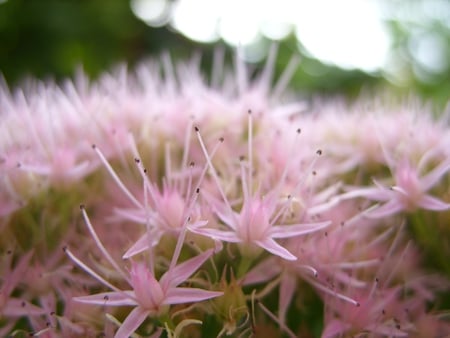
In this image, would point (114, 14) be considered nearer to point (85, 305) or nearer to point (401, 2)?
point (401, 2)

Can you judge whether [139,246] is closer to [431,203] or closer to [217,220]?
[217,220]

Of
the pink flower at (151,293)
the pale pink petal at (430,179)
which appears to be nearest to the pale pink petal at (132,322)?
the pink flower at (151,293)

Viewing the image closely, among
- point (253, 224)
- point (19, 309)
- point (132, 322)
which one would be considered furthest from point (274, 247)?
point (19, 309)

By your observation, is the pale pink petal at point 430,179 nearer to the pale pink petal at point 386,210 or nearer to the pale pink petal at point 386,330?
the pale pink petal at point 386,210

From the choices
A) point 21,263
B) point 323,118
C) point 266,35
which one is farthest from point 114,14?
point 21,263

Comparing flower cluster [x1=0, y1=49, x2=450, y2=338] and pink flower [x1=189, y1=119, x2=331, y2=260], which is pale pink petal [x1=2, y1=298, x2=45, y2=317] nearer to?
flower cluster [x1=0, y1=49, x2=450, y2=338]

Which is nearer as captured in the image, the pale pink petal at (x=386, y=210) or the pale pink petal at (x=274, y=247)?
the pale pink petal at (x=274, y=247)

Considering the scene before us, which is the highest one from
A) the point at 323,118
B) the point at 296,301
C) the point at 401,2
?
the point at 401,2
